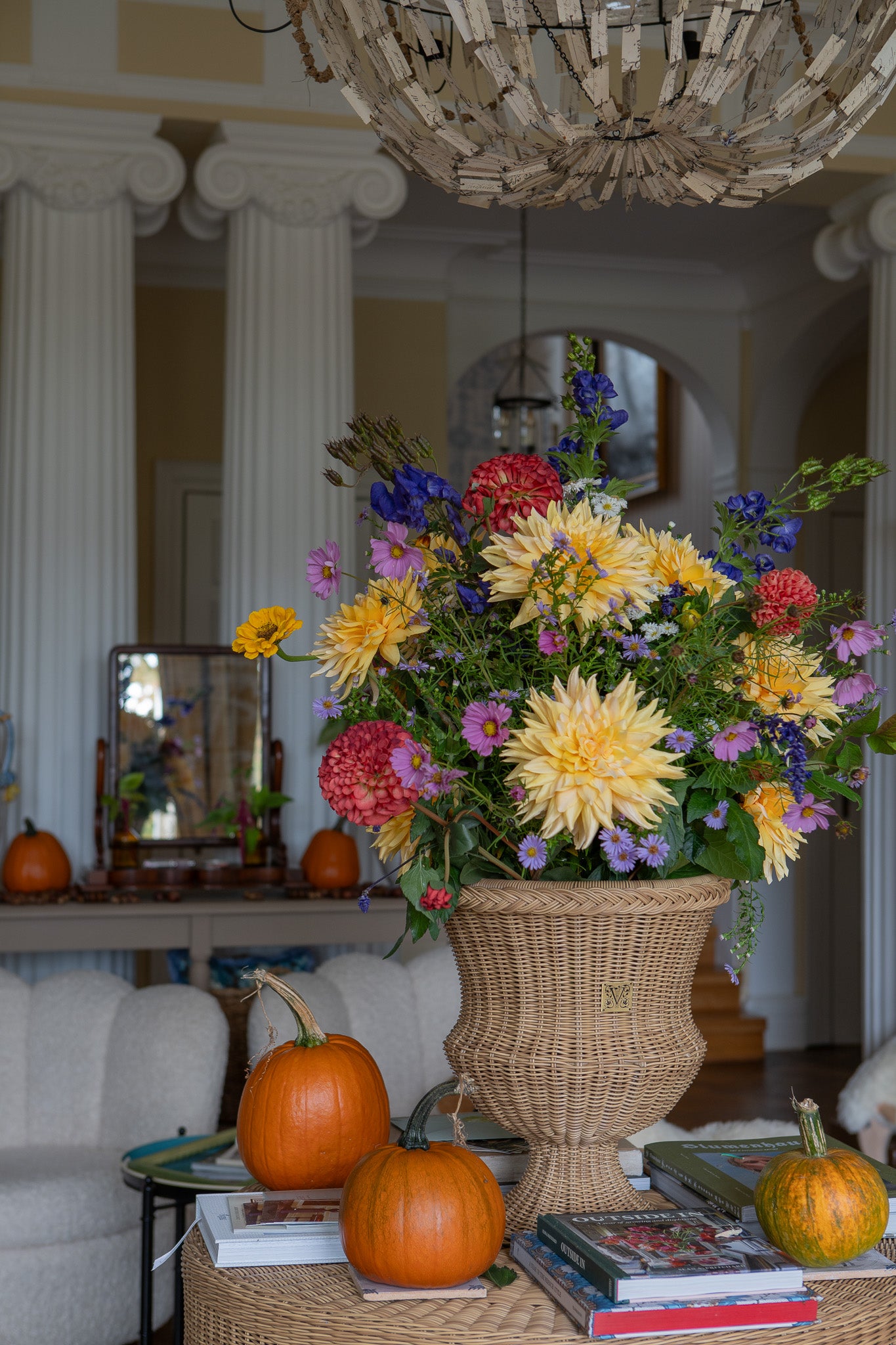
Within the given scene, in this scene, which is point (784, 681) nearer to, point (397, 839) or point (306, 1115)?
point (397, 839)

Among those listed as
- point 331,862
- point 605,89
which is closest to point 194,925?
point 331,862

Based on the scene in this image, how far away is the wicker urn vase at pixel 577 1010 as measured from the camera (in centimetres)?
135

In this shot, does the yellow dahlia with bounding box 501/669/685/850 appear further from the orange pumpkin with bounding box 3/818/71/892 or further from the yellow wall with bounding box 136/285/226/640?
the yellow wall with bounding box 136/285/226/640

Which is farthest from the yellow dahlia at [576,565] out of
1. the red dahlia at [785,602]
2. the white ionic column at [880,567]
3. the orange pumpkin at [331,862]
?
the white ionic column at [880,567]

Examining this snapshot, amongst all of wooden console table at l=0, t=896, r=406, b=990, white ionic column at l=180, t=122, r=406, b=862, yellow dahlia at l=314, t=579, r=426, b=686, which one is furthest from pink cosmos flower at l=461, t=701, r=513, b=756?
white ionic column at l=180, t=122, r=406, b=862

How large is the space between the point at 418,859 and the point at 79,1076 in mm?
2222

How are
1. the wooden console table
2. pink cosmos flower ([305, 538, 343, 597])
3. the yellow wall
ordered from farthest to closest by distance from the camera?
1. the yellow wall
2. the wooden console table
3. pink cosmos flower ([305, 538, 343, 597])

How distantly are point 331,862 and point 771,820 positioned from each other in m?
2.88

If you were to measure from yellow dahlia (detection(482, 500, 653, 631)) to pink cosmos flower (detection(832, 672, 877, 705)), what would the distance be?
9.1 inches

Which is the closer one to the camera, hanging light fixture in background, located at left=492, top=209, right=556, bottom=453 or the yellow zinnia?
the yellow zinnia

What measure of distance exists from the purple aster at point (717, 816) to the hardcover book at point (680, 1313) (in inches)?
15.9

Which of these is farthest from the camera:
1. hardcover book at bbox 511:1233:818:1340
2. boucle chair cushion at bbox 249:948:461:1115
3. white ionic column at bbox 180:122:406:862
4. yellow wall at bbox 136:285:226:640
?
yellow wall at bbox 136:285:226:640

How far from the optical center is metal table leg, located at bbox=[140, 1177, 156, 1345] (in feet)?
8.18

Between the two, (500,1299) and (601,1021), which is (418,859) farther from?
(500,1299)
